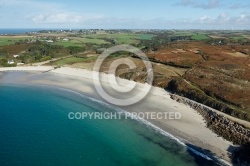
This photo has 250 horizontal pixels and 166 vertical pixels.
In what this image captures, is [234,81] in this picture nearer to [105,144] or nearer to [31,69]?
[105,144]

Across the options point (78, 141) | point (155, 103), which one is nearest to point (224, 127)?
point (155, 103)

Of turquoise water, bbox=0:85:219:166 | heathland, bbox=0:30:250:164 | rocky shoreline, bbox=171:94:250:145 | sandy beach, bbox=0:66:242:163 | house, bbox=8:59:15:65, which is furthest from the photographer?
house, bbox=8:59:15:65

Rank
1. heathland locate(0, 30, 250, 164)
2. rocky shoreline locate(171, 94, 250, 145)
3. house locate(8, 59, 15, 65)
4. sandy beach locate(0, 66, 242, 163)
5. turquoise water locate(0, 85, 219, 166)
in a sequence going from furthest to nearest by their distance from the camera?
house locate(8, 59, 15, 65), heathland locate(0, 30, 250, 164), sandy beach locate(0, 66, 242, 163), rocky shoreline locate(171, 94, 250, 145), turquoise water locate(0, 85, 219, 166)

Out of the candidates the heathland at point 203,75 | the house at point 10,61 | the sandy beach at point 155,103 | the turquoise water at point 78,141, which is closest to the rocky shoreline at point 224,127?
the heathland at point 203,75

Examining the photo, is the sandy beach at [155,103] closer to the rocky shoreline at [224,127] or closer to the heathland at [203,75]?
the rocky shoreline at [224,127]

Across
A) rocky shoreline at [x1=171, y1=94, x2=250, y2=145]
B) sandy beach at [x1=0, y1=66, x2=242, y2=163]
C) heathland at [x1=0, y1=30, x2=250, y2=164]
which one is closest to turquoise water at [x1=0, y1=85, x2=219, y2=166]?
sandy beach at [x1=0, y1=66, x2=242, y2=163]

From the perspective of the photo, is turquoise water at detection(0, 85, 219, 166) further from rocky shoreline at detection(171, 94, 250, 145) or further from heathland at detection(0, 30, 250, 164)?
heathland at detection(0, 30, 250, 164)
